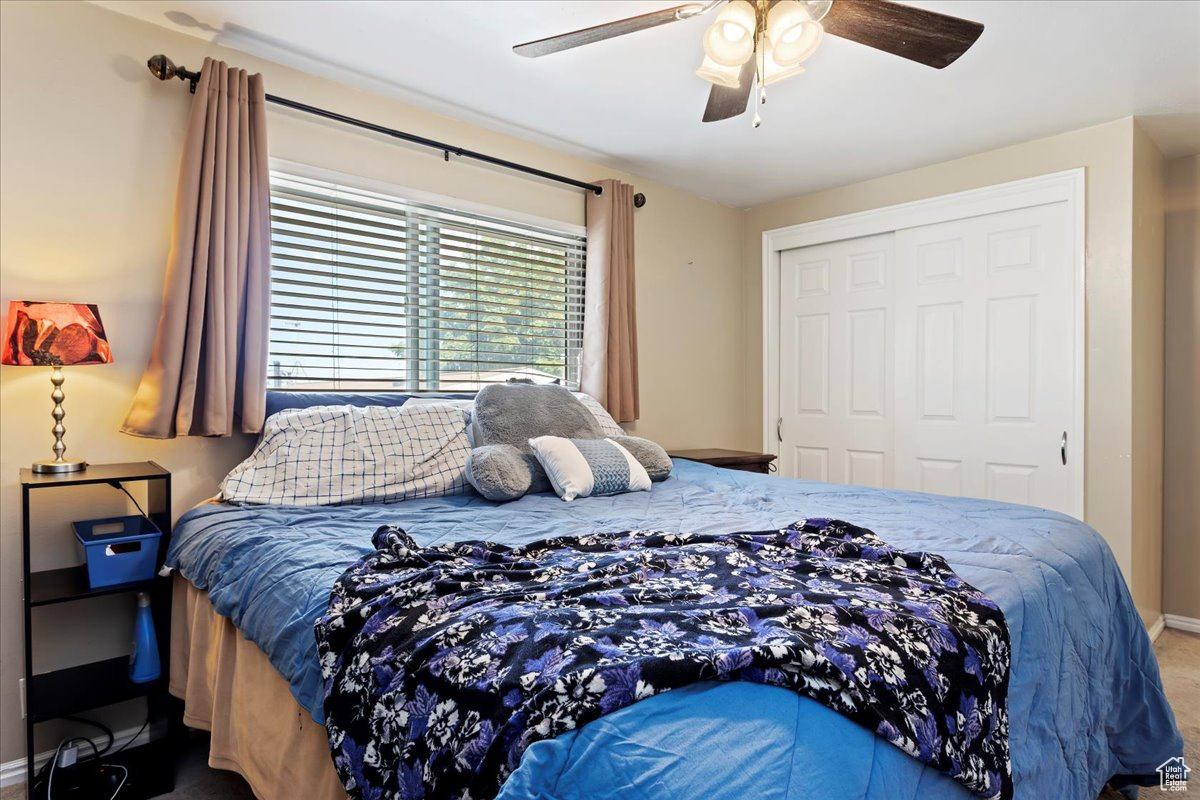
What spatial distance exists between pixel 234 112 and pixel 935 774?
2.60 m

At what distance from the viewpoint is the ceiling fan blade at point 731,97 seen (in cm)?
195

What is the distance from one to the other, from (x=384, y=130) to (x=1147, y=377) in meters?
3.62

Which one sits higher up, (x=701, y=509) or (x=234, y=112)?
(x=234, y=112)

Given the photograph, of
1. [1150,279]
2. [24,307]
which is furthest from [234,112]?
[1150,279]

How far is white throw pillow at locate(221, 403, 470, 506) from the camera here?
6.64 feet

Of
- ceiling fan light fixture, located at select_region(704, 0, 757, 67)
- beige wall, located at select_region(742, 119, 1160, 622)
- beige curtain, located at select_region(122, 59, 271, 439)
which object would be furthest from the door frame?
beige curtain, located at select_region(122, 59, 271, 439)

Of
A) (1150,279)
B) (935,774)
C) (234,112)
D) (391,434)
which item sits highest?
(234,112)

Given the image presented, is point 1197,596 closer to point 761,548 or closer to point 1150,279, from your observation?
point 1150,279

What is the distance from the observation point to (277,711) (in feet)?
4.41

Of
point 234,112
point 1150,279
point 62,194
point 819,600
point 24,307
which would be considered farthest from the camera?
point 1150,279

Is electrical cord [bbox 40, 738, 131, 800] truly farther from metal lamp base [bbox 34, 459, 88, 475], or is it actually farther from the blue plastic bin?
metal lamp base [bbox 34, 459, 88, 475]

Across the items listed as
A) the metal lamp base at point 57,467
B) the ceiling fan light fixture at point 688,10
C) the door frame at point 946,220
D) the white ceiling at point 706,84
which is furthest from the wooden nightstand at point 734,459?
the metal lamp base at point 57,467

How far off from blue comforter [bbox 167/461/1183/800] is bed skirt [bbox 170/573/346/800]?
0.29 ft

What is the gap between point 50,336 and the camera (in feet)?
5.85
